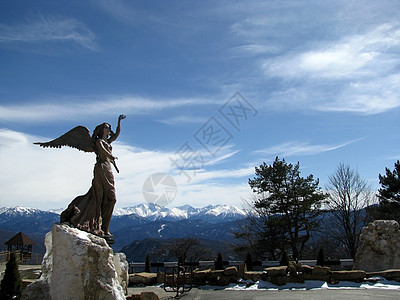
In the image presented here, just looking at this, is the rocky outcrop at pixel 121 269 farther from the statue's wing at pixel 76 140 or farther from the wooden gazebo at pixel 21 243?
the wooden gazebo at pixel 21 243

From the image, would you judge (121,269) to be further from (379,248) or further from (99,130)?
(379,248)

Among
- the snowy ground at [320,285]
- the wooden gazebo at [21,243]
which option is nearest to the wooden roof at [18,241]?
the wooden gazebo at [21,243]

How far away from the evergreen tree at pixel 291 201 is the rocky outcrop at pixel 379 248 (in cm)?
762

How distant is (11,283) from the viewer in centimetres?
985

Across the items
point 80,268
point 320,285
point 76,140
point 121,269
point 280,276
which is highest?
point 76,140

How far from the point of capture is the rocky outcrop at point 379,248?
1505 cm

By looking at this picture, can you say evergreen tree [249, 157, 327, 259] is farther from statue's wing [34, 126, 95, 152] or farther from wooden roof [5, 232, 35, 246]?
wooden roof [5, 232, 35, 246]

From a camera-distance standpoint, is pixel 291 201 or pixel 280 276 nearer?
pixel 280 276

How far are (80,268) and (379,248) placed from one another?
13.5 m

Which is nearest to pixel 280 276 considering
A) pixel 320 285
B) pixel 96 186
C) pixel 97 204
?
pixel 320 285

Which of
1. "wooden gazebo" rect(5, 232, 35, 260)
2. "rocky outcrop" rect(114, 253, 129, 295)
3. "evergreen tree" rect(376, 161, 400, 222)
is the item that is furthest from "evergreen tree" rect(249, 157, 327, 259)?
"wooden gazebo" rect(5, 232, 35, 260)

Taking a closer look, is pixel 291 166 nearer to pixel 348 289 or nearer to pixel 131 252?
pixel 348 289

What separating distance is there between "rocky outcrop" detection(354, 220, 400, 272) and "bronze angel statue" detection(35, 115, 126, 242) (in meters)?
12.0

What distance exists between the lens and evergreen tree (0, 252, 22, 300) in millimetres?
9750
